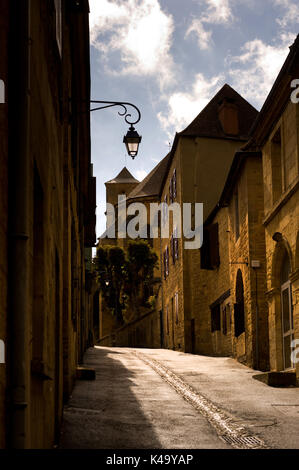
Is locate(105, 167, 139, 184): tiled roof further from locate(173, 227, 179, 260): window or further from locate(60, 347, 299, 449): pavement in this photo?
locate(60, 347, 299, 449): pavement

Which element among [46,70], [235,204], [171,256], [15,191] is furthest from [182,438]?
[171,256]

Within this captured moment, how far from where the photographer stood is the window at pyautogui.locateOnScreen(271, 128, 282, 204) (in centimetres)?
1717

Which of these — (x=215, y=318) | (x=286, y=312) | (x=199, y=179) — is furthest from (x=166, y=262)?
(x=286, y=312)

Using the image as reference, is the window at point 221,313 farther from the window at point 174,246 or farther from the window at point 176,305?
the window at point 174,246

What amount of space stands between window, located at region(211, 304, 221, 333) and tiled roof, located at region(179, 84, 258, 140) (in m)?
9.27

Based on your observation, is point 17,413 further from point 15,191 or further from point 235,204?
point 235,204

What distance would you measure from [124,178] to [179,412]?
7206 cm

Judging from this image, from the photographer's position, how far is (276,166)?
17406 millimetres

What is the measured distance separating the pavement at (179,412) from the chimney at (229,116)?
1995cm

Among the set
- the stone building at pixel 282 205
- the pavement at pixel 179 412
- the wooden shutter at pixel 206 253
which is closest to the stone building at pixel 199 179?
the wooden shutter at pixel 206 253

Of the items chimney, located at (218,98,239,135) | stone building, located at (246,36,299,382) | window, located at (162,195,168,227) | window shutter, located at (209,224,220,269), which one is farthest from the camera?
window, located at (162,195,168,227)

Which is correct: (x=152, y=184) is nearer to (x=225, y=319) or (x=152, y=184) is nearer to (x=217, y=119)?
(x=217, y=119)

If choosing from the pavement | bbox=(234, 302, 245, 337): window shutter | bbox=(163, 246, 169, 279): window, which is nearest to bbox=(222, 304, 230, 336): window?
bbox=(234, 302, 245, 337): window shutter
